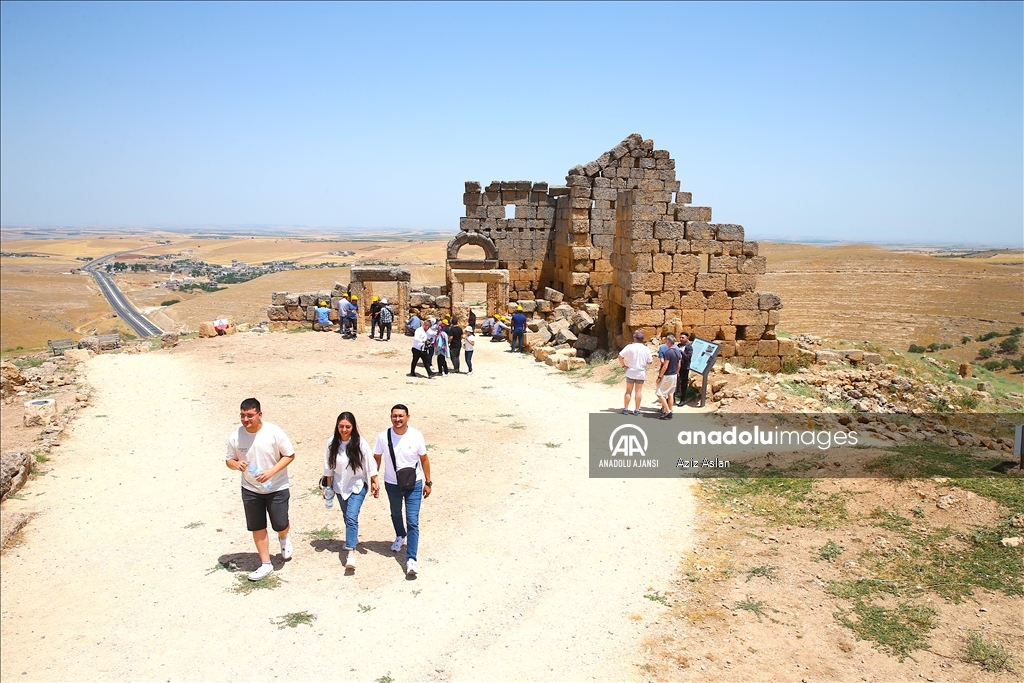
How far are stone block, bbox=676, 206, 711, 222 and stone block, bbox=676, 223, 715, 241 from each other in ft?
0.41

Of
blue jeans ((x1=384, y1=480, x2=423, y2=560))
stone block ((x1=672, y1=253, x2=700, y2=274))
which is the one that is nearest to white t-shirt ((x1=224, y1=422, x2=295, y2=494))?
blue jeans ((x1=384, y1=480, x2=423, y2=560))

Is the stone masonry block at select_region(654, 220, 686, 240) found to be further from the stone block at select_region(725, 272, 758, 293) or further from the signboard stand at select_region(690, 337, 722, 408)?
the signboard stand at select_region(690, 337, 722, 408)

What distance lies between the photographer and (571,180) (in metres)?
22.3

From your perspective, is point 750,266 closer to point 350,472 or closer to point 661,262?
point 661,262

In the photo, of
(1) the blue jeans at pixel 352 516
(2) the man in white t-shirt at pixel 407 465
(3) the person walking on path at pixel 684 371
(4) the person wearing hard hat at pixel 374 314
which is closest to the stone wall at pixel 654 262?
(3) the person walking on path at pixel 684 371

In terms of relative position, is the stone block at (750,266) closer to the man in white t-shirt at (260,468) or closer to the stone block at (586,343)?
the stone block at (586,343)

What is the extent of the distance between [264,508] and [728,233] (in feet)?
37.7

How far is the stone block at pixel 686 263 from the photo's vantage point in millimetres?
14719

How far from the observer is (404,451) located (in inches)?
248

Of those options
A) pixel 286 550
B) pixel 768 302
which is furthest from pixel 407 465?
pixel 768 302

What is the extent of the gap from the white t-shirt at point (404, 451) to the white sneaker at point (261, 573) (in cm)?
132

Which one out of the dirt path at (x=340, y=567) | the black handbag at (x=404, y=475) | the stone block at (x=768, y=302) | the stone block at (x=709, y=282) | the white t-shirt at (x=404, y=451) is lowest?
the dirt path at (x=340, y=567)

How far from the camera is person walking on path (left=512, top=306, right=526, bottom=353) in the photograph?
61.7 ft

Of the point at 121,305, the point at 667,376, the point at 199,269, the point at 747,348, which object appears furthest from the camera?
the point at 199,269
